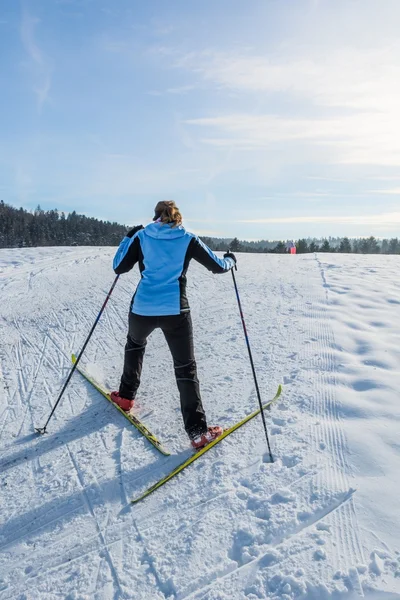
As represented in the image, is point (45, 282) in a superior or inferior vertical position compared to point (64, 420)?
superior

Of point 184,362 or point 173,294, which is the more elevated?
point 173,294

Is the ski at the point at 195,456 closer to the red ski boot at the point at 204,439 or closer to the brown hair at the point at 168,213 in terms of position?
the red ski boot at the point at 204,439

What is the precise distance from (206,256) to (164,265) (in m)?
0.46

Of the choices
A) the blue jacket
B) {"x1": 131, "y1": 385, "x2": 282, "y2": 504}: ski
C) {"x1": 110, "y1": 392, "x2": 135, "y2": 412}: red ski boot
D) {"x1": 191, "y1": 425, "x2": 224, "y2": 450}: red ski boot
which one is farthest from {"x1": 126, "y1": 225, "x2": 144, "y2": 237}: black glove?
{"x1": 131, "y1": 385, "x2": 282, "y2": 504}: ski

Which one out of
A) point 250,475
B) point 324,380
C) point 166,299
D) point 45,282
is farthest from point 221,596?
point 45,282

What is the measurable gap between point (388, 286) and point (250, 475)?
7.80m

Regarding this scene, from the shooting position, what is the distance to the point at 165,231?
3.81 m

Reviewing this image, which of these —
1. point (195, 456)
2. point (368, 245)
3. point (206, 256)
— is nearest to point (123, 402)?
point (195, 456)

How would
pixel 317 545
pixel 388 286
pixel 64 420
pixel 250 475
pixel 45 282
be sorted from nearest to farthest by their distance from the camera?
1. pixel 317 545
2. pixel 250 475
3. pixel 64 420
4. pixel 388 286
5. pixel 45 282

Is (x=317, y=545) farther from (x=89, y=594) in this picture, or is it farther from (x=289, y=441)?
(x=89, y=594)

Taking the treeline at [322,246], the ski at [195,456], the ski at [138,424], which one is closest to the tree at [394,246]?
the treeline at [322,246]

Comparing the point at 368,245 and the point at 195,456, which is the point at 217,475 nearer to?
the point at 195,456

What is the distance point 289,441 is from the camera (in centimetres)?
371

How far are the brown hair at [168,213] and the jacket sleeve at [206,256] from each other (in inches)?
10.4
